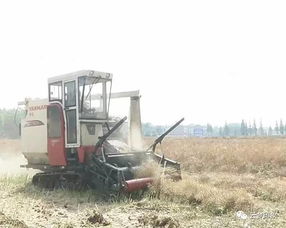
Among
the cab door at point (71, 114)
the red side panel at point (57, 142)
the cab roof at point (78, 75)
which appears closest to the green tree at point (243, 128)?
the cab roof at point (78, 75)

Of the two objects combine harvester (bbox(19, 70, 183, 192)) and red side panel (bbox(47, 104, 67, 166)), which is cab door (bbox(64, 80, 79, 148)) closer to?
combine harvester (bbox(19, 70, 183, 192))

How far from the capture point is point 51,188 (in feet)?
37.2

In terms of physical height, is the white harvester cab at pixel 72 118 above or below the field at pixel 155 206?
above

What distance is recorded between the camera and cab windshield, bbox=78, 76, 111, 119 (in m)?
11.0

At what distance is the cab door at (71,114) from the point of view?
35.7ft

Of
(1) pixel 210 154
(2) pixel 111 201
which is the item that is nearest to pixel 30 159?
(2) pixel 111 201

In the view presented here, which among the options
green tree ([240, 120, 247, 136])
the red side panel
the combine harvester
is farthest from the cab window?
green tree ([240, 120, 247, 136])

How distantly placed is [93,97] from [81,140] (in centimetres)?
126

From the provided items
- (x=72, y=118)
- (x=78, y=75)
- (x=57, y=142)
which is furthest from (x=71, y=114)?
(x=78, y=75)

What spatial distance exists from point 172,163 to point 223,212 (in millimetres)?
3731

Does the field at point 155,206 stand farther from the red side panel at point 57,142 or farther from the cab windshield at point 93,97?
the cab windshield at point 93,97

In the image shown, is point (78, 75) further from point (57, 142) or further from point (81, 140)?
point (57, 142)

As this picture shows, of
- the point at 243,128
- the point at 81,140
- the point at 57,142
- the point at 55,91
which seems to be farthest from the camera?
the point at 243,128

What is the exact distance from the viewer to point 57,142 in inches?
443
